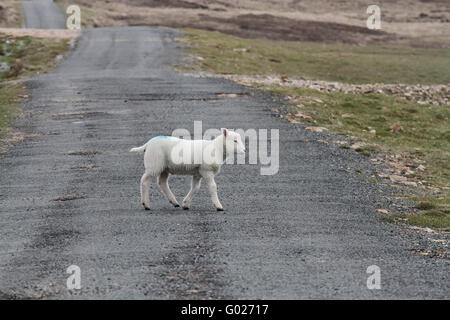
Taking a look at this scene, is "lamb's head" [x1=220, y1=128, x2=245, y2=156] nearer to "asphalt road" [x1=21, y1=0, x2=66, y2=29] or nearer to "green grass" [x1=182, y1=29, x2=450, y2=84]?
"green grass" [x1=182, y1=29, x2=450, y2=84]

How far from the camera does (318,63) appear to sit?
46125mm

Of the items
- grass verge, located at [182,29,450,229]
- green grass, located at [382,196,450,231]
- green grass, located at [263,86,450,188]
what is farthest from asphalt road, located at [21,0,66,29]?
green grass, located at [382,196,450,231]

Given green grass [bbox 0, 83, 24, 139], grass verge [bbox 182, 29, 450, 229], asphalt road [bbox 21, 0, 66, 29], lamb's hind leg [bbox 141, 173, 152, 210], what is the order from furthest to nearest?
asphalt road [bbox 21, 0, 66, 29]
green grass [bbox 0, 83, 24, 139]
grass verge [bbox 182, 29, 450, 229]
lamb's hind leg [bbox 141, 173, 152, 210]

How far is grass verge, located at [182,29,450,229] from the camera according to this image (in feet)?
65.9

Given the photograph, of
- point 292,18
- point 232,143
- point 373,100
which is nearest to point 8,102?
point 373,100

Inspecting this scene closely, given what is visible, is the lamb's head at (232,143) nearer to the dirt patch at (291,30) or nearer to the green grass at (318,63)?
the green grass at (318,63)

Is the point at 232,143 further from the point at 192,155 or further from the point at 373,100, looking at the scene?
the point at 373,100

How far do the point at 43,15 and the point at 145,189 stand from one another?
5866 centimetres

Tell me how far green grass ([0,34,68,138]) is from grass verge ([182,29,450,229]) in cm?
776

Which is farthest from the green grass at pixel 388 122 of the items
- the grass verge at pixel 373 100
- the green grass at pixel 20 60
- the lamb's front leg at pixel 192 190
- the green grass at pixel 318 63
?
the green grass at pixel 20 60

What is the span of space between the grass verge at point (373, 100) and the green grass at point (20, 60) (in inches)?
306

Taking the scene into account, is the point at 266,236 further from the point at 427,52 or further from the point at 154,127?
the point at 427,52
